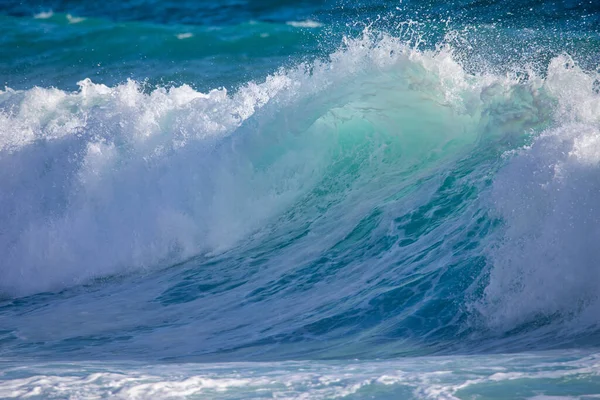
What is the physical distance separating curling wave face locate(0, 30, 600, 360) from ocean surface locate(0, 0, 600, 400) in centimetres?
3

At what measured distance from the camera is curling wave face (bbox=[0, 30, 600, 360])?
558 centimetres

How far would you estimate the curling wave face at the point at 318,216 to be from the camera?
5.58 metres

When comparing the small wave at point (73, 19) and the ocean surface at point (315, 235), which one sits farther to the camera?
the small wave at point (73, 19)

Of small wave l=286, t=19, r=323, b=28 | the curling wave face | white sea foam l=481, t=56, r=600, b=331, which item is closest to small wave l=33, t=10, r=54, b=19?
small wave l=286, t=19, r=323, b=28

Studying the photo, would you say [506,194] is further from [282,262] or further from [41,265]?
[41,265]

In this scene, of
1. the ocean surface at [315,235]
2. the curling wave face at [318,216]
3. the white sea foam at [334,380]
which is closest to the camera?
the white sea foam at [334,380]

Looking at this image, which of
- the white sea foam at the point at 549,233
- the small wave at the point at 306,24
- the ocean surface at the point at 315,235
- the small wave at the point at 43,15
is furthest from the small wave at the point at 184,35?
the white sea foam at the point at 549,233

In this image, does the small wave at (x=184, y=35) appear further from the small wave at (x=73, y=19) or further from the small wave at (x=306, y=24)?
the small wave at (x=73, y=19)

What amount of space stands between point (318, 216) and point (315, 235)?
52cm

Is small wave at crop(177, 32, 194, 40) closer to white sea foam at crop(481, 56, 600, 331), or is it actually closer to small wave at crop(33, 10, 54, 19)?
small wave at crop(33, 10, 54, 19)

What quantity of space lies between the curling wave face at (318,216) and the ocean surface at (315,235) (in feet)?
0.08

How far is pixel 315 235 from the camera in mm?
8484

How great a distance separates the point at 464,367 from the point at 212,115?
694 cm

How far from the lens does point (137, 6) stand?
24625 millimetres
